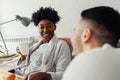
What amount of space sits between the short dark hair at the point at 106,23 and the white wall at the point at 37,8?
4.06ft

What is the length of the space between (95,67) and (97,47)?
188 mm

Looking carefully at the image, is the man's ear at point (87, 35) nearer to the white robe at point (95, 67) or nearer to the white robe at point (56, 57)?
the white robe at point (95, 67)

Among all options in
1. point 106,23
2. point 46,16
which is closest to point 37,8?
point 46,16

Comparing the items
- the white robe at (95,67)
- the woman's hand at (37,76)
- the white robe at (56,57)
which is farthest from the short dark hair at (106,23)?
the white robe at (56,57)

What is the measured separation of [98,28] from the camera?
82cm

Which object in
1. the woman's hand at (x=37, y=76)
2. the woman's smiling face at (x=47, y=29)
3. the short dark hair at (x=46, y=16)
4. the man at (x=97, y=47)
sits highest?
the man at (x=97, y=47)

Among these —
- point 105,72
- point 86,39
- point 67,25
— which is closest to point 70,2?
point 67,25

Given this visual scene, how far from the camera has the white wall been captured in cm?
230

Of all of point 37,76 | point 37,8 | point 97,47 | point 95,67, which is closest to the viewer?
point 95,67

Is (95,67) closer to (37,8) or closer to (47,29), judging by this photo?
(47,29)

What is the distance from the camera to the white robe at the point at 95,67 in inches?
24.4

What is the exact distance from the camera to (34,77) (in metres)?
1.52

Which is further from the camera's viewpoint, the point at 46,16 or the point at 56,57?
the point at 46,16

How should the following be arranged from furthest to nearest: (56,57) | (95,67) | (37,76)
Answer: (56,57) → (37,76) → (95,67)
